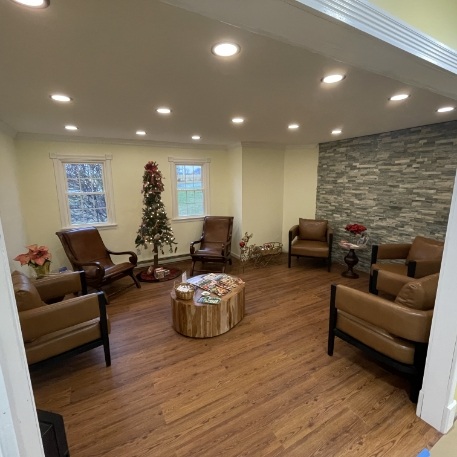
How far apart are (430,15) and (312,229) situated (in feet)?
12.8

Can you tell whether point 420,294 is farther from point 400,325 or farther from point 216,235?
point 216,235

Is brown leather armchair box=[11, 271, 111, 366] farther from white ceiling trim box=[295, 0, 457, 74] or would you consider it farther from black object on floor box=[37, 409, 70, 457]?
white ceiling trim box=[295, 0, 457, 74]

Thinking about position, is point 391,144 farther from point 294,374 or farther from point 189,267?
point 189,267

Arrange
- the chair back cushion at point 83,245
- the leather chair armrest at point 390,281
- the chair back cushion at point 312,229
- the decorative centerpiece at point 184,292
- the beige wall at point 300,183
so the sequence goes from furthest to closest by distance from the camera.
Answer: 1. the beige wall at point 300,183
2. the chair back cushion at point 312,229
3. the chair back cushion at point 83,245
4. the leather chair armrest at point 390,281
5. the decorative centerpiece at point 184,292

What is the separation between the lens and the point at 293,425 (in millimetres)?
1690

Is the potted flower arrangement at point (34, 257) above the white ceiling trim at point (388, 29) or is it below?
below

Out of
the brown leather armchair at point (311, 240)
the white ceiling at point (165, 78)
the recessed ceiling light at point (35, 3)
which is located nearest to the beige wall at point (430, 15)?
the white ceiling at point (165, 78)

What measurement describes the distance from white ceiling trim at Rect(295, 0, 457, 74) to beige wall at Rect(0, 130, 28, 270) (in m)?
3.39

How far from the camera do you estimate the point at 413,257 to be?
334 centimetres

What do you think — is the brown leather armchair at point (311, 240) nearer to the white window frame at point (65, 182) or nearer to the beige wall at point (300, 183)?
the beige wall at point (300, 183)

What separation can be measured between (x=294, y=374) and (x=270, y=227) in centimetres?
353

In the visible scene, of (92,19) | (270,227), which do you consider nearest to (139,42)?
(92,19)

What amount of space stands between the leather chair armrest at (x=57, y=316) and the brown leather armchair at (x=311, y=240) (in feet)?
11.0

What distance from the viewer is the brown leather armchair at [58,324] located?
1846mm
